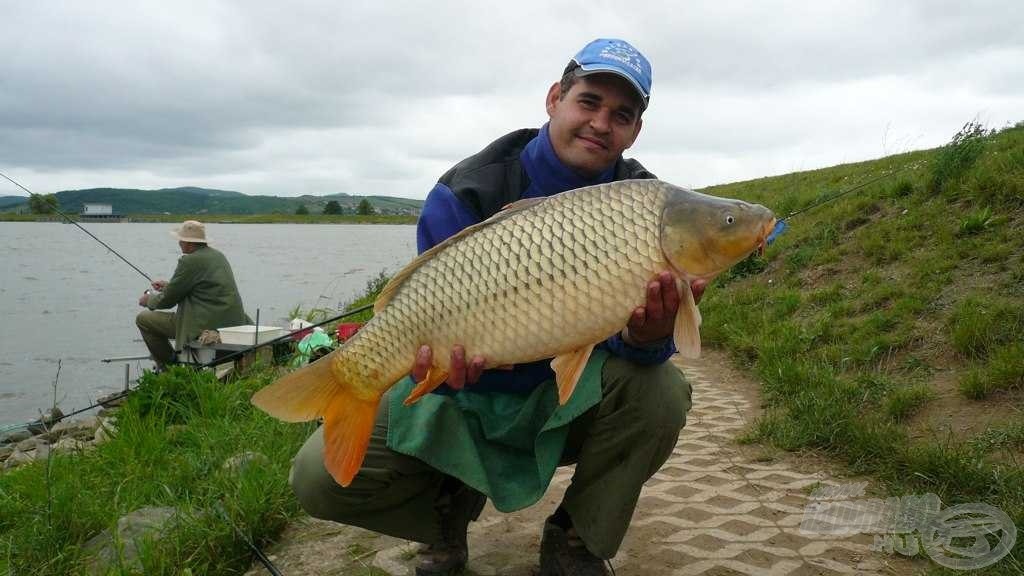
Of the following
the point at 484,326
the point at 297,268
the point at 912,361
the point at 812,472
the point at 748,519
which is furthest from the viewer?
the point at 297,268

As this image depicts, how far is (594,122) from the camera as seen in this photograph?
2.16 m

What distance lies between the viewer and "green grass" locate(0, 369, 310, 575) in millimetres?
2373

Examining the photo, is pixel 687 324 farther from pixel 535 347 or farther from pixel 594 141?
pixel 594 141

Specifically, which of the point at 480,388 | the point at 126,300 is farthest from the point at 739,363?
the point at 126,300

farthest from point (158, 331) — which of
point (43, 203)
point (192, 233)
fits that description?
point (43, 203)

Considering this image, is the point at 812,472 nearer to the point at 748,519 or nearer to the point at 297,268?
the point at 748,519

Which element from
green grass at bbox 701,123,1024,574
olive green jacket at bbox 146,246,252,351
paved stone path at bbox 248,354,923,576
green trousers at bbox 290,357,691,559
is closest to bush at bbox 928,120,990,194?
green grass at bbox 701,123,1024,574

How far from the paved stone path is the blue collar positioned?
3.46ft

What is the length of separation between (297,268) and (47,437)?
12002 millimetres

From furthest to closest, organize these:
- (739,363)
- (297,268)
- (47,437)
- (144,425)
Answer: (297,268), (47,437), (739,363), (144,425)

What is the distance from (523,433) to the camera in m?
2.01

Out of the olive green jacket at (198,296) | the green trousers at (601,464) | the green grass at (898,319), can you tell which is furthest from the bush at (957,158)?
the olive green jacket at (198,296)

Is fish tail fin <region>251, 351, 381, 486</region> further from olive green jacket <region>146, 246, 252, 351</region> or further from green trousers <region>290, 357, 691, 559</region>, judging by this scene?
olive green jacket <region>146, 246, 252, 351</region>

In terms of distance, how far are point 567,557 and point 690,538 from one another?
48 centimetres
